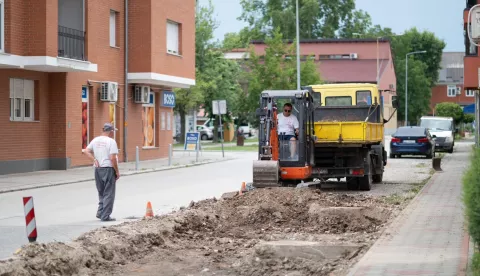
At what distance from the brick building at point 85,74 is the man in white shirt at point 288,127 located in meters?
11.2

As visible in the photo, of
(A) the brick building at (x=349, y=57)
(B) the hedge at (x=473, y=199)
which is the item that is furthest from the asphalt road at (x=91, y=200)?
(A) the brick building at (x=349, y=57)

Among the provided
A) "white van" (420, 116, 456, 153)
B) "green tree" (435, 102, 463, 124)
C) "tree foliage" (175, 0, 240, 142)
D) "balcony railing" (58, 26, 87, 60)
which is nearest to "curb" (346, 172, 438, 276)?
"balcony railing" (58, 26, 87, 60)

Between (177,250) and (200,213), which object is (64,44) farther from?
(177,250)

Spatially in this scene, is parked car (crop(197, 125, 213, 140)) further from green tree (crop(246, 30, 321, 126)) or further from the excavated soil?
the excavated soil

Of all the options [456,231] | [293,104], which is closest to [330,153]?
[293,104]

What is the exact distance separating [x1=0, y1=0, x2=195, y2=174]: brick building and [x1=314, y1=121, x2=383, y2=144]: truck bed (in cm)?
1146

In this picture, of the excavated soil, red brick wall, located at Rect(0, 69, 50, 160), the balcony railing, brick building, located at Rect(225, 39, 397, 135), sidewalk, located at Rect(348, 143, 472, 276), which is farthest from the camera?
brick building, located at Rect(225, 39, 397, 135)

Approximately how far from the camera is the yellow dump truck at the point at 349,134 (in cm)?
2188

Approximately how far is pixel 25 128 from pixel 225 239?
18893mm

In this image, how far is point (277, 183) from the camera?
1981cm

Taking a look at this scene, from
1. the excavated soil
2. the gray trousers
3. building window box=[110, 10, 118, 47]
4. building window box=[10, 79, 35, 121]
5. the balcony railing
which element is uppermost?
building window box=[110, 10, 118, 47]

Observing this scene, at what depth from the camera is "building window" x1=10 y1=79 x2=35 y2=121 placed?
29719mm

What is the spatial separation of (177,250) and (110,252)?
1252 mm

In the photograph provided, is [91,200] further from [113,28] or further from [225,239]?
[113,28]
